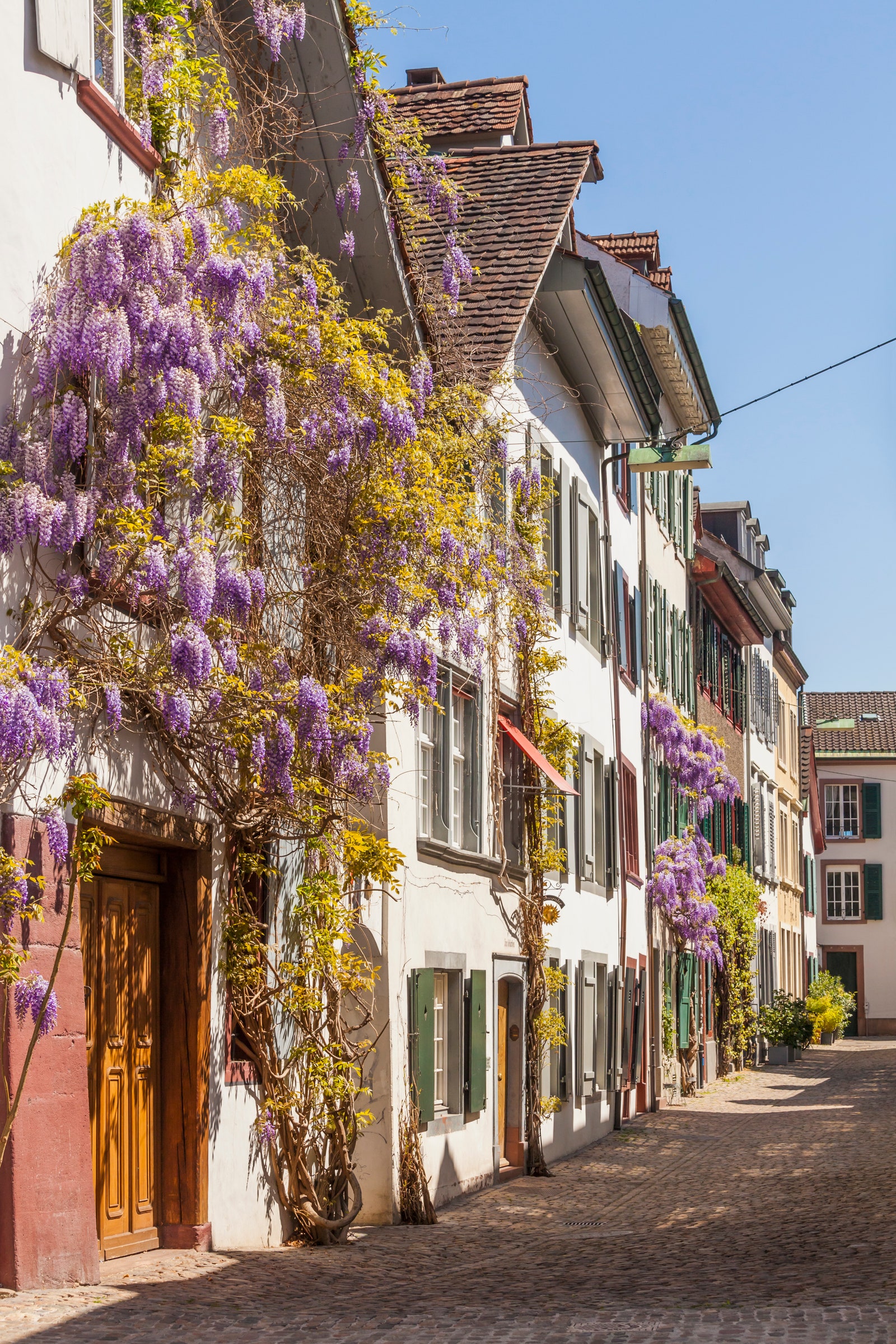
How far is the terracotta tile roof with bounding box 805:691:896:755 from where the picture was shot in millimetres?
53562

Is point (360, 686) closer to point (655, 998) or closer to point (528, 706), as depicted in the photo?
point (528, 706)

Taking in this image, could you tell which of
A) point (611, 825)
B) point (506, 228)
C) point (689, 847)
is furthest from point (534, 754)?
point (689, 847)

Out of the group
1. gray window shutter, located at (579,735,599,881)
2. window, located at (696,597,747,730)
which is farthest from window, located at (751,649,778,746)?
gray window shutter, located at (579,735,599,881)

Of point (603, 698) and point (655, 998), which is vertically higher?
point (603, 698)

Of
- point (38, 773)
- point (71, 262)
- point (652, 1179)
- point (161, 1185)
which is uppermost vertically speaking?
point (71, 262)

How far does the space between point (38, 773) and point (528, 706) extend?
888cm

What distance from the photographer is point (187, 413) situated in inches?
326

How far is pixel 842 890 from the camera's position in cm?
5275

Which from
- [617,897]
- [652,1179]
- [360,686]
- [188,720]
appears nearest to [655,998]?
[617,897]

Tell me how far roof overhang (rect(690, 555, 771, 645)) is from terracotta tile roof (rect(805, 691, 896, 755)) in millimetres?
13057

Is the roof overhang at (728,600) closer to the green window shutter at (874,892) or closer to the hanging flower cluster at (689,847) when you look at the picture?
the hanging flower cluster at (689,847)

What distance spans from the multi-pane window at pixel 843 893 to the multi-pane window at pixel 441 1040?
4016 cm

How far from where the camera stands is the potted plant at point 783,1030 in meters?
35.7

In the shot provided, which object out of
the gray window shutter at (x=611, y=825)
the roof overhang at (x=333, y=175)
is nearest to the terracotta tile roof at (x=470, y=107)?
the roof overhang at (x=333, y=175)
